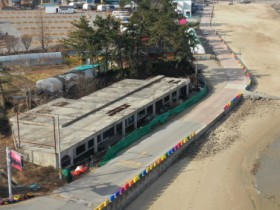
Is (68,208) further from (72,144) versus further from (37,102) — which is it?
(37,102)

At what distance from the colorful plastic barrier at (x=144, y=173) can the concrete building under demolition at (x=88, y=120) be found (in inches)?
154

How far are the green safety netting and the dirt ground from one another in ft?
10.7

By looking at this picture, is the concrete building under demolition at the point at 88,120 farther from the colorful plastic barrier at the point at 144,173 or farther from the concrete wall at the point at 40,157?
the colorful plastic barrier at the point at 144,173

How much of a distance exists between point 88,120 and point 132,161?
14.9ft

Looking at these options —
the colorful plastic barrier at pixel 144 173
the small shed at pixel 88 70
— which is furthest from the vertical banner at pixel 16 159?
the small shed at pixel 88 70

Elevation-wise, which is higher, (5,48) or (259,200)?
(5,48)

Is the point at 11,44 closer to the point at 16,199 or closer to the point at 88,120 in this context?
the point at 88,120

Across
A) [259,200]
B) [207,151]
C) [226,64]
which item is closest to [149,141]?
[207,151]

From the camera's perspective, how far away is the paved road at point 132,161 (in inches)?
813

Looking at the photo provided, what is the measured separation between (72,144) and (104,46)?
16521mm

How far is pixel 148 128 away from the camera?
3075 cm

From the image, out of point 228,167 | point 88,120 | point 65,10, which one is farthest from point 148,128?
point 65,10

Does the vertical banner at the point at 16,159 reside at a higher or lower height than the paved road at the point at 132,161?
higher

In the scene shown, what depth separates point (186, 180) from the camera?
995 inches
